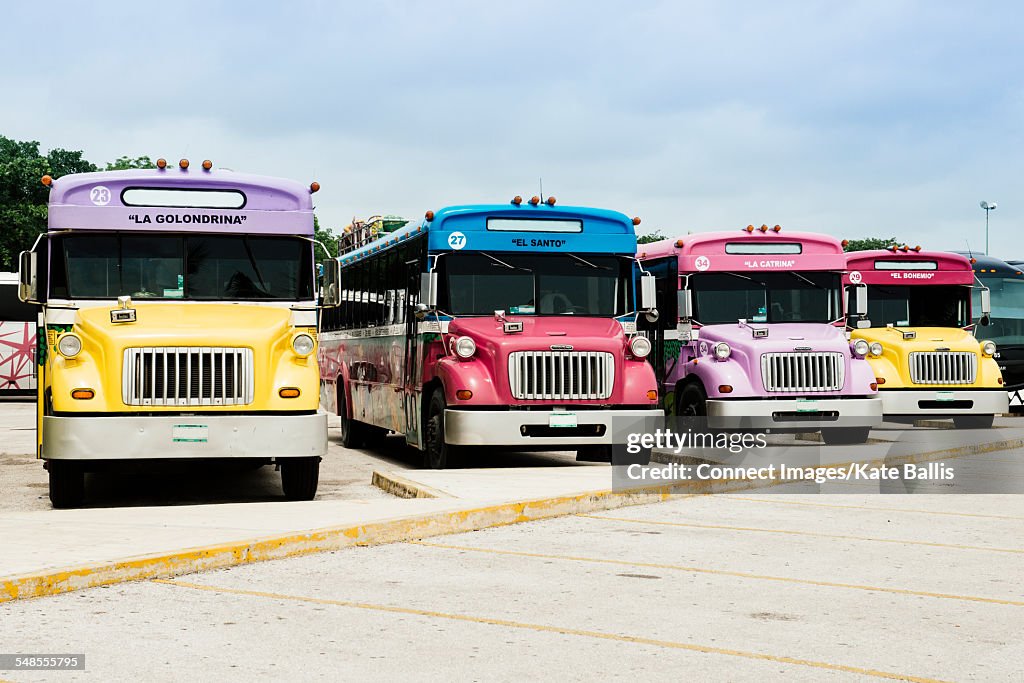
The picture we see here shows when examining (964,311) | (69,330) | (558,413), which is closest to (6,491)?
(69,330)

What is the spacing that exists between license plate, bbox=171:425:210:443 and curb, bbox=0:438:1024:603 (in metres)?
1.97

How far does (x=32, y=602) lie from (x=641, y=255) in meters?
14.4

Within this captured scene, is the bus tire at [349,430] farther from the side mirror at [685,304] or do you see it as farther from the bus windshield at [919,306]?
the bus windshield at [919,306]

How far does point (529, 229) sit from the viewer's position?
53.7 ft

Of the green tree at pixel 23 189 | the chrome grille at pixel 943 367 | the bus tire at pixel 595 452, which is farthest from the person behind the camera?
the green tree at pixel 23 189

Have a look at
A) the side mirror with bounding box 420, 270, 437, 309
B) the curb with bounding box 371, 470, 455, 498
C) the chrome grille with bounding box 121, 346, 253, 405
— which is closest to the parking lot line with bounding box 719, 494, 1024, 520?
the curb with bounding box 371, 470, 455, 498

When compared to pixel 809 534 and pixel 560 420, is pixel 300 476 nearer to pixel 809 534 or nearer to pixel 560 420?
pixel 560 420

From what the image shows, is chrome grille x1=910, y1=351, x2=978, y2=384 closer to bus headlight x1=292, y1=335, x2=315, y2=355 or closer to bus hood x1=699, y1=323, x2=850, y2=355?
bus hood x1=699, y1=323, x2=850, y2=355

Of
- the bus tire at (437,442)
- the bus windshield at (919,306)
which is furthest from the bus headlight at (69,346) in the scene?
the bus windshield at (919,306)

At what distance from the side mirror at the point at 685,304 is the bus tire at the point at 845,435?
243cm

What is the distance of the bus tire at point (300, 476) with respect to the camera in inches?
495

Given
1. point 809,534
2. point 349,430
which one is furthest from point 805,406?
point 809,534

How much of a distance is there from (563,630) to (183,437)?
591 cm

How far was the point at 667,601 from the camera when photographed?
780cm
